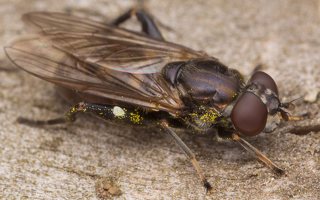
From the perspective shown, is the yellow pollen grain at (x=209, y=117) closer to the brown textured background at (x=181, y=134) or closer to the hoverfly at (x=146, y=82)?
the hoverfly at (x=146, y=82)

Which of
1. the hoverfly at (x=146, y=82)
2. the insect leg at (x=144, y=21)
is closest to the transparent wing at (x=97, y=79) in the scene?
the hoverfly at (x=146, y=82)

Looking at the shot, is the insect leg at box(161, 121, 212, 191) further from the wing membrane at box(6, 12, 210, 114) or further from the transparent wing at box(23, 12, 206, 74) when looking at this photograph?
the transparent wing at box(23, 12, 206, 74)

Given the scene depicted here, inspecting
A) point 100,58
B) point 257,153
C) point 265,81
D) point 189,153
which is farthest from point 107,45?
point 257,153

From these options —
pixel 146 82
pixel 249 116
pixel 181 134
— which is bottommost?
pixel 181 134

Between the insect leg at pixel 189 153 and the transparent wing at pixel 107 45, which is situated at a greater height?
the transparent wing at pixel 107 45

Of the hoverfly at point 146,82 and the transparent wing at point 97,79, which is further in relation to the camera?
the transparent wing at point 97,79

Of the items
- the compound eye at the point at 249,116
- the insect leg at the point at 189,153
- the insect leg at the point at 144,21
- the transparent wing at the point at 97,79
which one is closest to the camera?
the insect leg at the point at 189,153

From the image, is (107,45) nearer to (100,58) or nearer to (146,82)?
(100,58)
